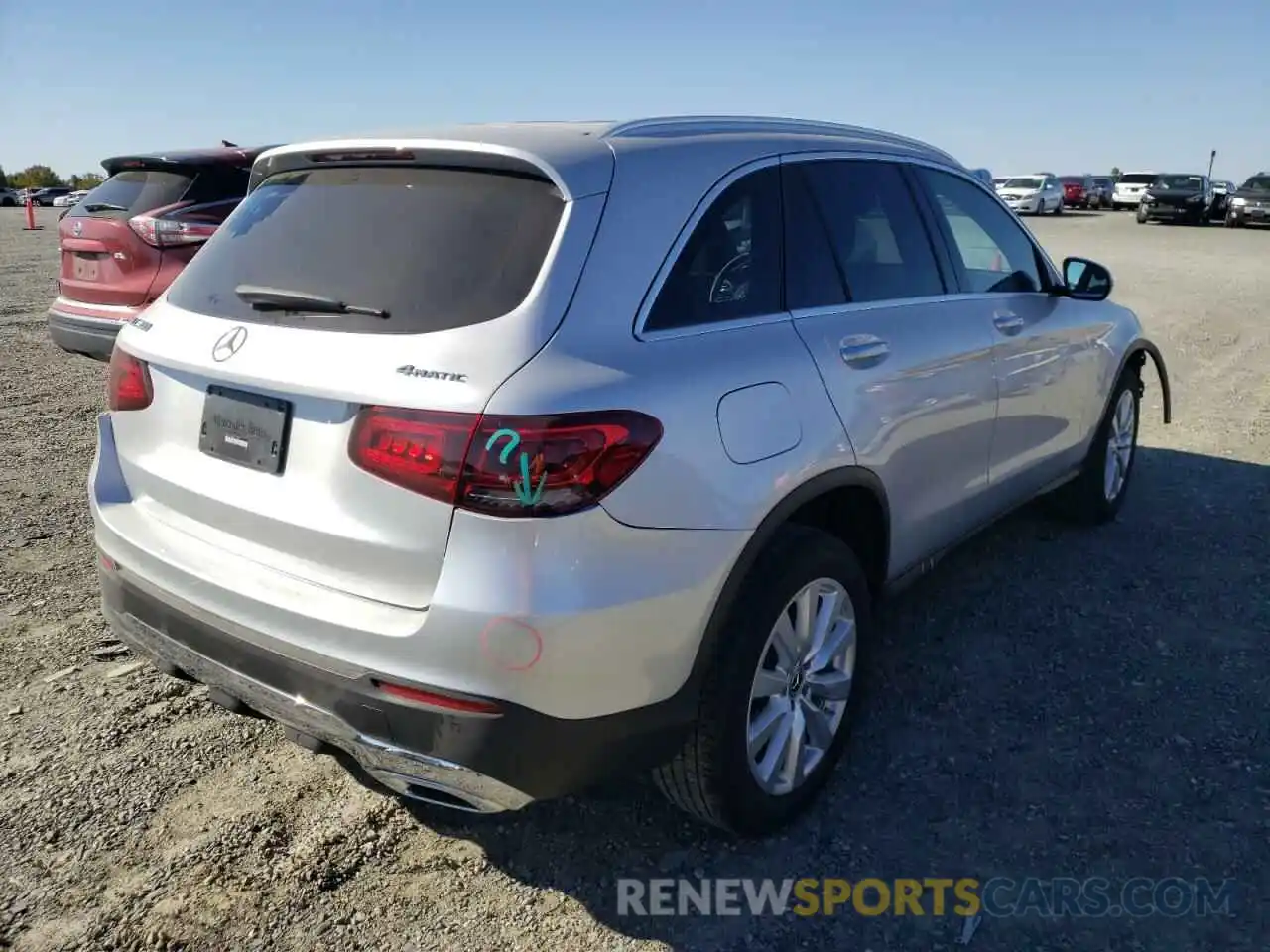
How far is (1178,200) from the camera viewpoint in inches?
1325

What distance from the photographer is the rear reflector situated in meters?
2.10

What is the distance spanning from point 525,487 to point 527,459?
5 cm

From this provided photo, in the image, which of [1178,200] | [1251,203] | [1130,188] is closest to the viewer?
[1251,203]

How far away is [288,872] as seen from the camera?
8.63 ft

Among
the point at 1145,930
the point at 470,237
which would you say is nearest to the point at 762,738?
the point at 1145,930

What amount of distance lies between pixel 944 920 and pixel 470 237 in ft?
6.53

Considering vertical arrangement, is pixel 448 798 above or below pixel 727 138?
below

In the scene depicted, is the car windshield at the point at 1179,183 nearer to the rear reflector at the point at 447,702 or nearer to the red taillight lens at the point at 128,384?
the red taillight lens at the point at 128,384

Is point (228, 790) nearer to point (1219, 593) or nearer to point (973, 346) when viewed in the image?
point (973, 346)

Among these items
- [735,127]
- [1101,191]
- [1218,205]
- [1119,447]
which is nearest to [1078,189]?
[1101,191]

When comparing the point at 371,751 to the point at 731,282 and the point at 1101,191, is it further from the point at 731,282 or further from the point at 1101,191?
the point at 1101,191

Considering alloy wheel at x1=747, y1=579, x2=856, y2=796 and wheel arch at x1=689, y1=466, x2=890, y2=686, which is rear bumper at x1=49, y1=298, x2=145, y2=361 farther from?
alloy wheel at x1=747, y1=579, x2=856, y2=796

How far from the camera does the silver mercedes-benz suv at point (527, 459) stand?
6.87 feet

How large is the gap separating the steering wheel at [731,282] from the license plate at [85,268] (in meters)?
5.60
